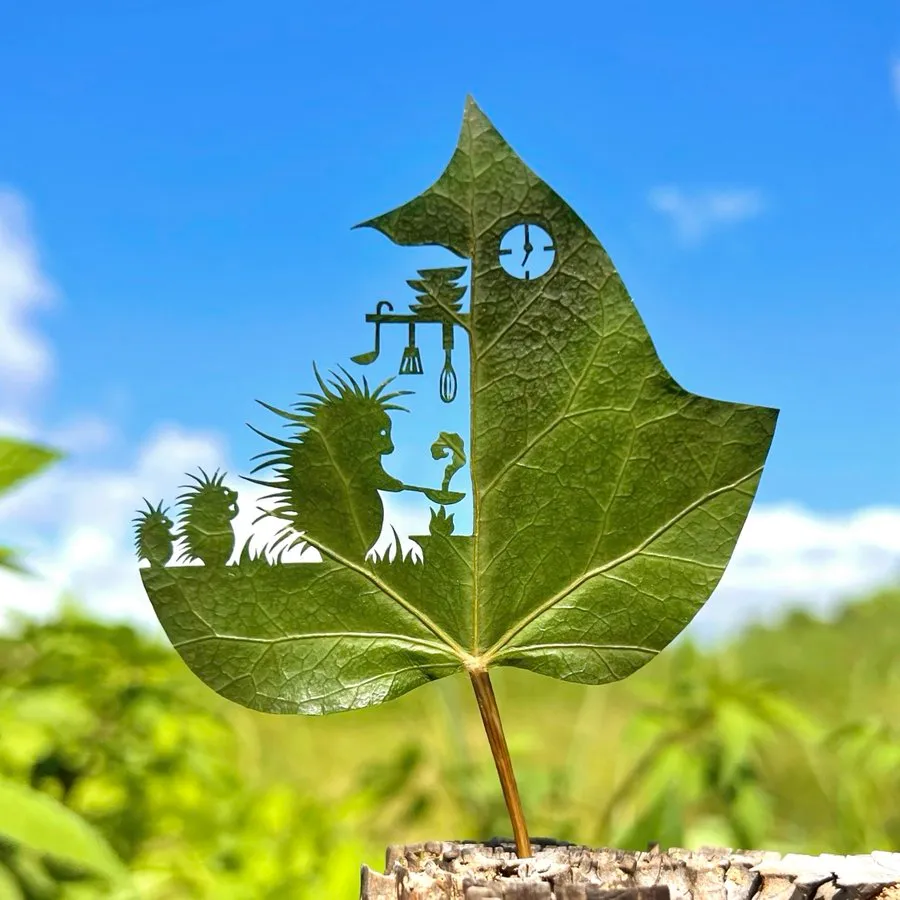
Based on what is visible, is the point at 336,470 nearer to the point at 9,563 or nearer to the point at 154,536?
the point at 154,536

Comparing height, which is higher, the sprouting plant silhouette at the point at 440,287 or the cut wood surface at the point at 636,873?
the sprouting plant silhouette at the point at 440,287

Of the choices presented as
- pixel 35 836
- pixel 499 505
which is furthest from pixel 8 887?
pixel 499 505

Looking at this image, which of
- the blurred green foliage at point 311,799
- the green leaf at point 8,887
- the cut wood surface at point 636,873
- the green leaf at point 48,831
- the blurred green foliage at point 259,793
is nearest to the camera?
the cut wood surface at point 636,873

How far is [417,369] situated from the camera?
1.95ft

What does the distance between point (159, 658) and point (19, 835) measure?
3.30ft

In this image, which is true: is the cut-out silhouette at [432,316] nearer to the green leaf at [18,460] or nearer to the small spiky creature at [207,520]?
the small spiky creature at [207,520]

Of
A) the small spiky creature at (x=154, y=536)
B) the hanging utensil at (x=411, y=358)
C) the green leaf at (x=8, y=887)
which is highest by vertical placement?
the hanging utensil at (x=411, y=358)

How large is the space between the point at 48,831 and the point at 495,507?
1.50 ft

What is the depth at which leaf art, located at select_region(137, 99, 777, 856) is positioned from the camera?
579mm

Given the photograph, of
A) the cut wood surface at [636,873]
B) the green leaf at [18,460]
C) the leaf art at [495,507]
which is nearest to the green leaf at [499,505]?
the leaf art at [495,507]

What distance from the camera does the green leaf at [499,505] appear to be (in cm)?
58

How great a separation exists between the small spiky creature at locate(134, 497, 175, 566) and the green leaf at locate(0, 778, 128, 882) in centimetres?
31

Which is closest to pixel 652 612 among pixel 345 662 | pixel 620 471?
pixel 620 471

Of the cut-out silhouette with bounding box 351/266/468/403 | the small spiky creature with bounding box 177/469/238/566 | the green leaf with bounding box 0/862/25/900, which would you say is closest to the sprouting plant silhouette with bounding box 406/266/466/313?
the cut-out silhouette with bounding box 351/266/468/403
